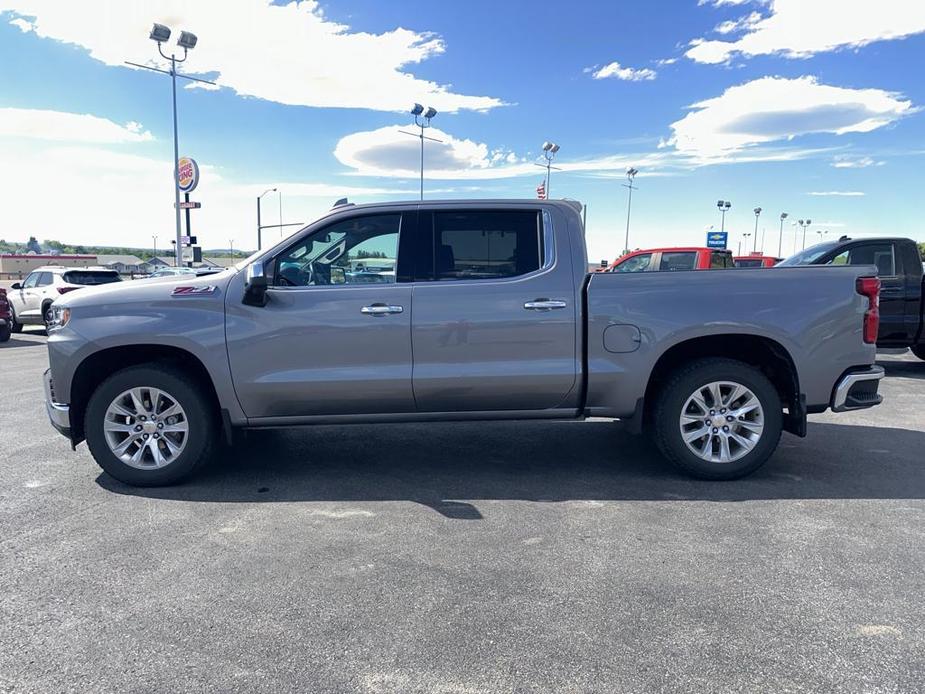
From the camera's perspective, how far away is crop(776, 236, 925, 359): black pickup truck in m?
8.86

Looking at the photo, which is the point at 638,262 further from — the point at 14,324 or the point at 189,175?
the point at 189,175

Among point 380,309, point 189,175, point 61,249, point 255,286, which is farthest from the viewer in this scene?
point 61,249

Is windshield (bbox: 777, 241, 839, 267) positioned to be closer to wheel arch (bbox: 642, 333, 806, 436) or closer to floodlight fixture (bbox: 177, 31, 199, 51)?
wheel arch (bbox: 642, 333, 806, 436)

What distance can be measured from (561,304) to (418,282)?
103 cm

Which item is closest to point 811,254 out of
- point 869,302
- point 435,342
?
point 869,302

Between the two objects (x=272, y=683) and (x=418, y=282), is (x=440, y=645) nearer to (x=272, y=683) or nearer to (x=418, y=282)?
(x=272, y=683)

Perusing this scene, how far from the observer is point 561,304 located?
4617mm

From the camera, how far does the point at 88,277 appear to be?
633 inches

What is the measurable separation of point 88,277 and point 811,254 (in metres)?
15.7

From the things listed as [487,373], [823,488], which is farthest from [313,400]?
[823,488]

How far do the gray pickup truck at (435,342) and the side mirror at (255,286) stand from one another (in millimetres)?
27

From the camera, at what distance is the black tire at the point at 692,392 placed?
15.3 feet

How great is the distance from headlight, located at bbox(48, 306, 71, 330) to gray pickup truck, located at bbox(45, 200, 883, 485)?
0.07 ft

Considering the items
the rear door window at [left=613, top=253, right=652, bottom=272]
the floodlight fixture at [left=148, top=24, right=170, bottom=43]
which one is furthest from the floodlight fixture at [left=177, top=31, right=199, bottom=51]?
the rear door window at [left=613, top=253, right=652, bottom=272]
